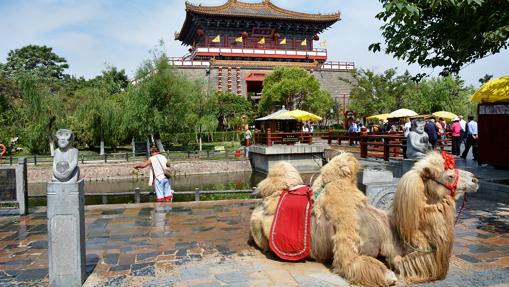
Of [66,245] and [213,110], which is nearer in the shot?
[66,245]

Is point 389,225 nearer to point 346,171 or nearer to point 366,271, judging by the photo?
point 366,271

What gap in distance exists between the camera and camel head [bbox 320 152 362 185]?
409 cm

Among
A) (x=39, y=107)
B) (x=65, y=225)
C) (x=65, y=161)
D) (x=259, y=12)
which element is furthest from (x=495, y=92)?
(x=259, y=12)

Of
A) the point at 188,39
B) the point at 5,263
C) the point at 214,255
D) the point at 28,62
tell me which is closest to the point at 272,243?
the point at 214,255

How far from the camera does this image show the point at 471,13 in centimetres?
636

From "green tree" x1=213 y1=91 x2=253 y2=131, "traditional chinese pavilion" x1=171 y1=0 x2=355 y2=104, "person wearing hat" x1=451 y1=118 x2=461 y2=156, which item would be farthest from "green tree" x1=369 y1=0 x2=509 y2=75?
"traditional chinese pavilion" x1=171 y1=0 x2=355 y2=104

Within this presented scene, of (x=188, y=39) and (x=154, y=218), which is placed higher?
(x=188, y=39)

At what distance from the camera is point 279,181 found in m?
4.67

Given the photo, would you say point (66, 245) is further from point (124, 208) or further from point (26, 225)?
point (124, 208)

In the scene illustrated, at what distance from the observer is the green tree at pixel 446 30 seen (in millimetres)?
5922

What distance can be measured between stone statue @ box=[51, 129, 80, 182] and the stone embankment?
18377 millimetres

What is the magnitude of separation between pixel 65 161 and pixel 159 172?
15.7 feet

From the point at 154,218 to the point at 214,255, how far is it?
2.62 meters

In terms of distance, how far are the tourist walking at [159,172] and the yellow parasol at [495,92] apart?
26.7ft
